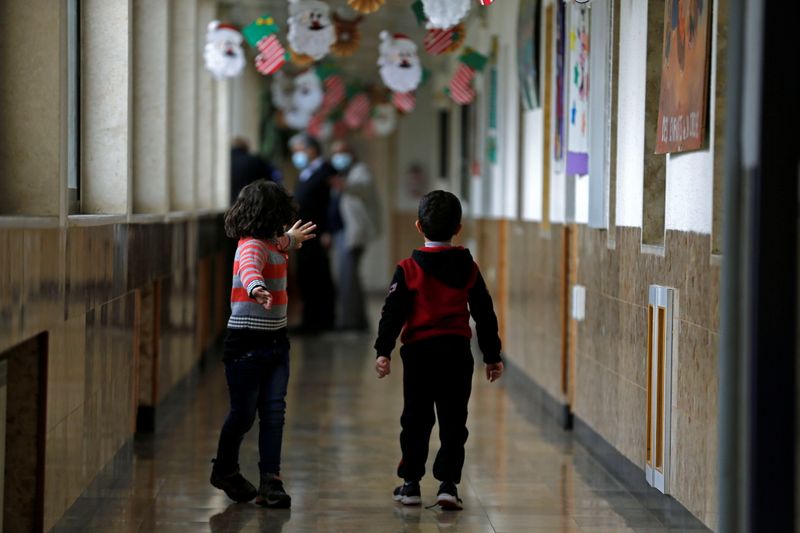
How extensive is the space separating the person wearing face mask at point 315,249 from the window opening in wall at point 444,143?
4461 mm

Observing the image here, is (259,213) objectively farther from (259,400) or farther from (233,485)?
(233,485)

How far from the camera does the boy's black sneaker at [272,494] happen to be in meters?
5.41

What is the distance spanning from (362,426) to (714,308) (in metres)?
3.48

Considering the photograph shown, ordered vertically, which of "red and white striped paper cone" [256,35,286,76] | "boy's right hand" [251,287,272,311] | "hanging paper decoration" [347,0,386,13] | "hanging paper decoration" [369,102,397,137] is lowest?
"boy's right hand" [251,287,272,311]

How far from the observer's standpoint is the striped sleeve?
5125mm

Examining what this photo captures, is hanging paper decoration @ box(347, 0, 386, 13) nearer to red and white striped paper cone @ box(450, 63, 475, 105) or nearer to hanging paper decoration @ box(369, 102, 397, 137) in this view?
red and white striped paper cone @ box(450, 63, 475, 105)

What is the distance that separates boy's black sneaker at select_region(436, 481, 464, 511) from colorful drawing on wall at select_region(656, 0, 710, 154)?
1.57m

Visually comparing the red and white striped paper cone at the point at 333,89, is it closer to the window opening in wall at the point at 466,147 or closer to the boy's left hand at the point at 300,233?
the window opening in wall at the point at 466,147

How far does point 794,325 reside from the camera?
3.24 meters

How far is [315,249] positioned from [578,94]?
6.58 m

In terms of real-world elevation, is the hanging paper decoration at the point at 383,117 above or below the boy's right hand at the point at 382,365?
above

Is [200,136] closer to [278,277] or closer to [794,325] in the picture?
[278,277]

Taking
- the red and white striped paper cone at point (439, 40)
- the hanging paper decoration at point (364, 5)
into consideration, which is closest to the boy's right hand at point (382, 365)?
the hanging paper decoration at point (364, 5)

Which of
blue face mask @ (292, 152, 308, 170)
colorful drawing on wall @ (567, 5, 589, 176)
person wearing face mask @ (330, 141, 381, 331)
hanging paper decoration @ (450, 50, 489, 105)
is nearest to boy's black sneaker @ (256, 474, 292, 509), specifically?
colorful drawing on wall @ (567, 5, 589, 176)
